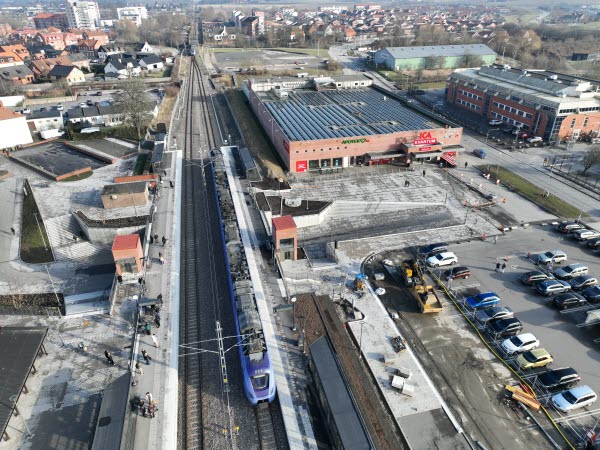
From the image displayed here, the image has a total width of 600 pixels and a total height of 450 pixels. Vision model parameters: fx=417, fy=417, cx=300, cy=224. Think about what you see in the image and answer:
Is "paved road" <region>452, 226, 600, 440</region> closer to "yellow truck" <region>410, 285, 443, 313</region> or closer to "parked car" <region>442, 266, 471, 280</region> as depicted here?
"parked car" <region>442, 266, 471, 280</region>

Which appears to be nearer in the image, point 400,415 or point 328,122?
point 400,415

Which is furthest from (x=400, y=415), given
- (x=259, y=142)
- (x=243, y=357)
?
(x=259, y=142)

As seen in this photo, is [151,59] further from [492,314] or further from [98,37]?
[492,314]

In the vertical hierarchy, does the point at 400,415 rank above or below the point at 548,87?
below

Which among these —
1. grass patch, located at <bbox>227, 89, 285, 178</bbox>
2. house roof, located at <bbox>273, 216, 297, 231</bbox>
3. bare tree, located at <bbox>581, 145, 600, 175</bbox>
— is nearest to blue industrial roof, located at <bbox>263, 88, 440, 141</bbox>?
grass patch, located at <bbox>227, 89, 285, 178</bbox>

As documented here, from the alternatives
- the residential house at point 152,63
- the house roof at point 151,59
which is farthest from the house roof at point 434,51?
the house roof at point 151,59

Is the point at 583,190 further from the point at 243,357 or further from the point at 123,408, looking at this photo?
the point at 123,408
